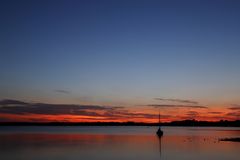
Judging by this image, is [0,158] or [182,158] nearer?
[0,158]

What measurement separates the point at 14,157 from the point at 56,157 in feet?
15.7

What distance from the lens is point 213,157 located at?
140 feet

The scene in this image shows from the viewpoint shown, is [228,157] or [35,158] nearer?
[35,158]

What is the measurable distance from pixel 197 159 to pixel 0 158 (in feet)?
73.2

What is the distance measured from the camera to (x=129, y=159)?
40906 mm

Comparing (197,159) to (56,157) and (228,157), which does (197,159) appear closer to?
(228,157)

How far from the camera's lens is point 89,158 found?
40.6m

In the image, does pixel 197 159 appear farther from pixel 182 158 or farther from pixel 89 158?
pixel 89 158

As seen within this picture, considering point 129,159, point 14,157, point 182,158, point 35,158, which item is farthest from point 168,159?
point 14,157

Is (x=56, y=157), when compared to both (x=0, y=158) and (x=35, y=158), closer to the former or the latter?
(x=35, y=158)

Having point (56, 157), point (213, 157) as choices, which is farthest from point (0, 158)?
point (213, 157)

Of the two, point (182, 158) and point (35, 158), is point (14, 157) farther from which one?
point (182, 158)

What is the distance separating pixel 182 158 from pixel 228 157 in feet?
18.5

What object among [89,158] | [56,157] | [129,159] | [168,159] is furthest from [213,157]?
[56,157]
